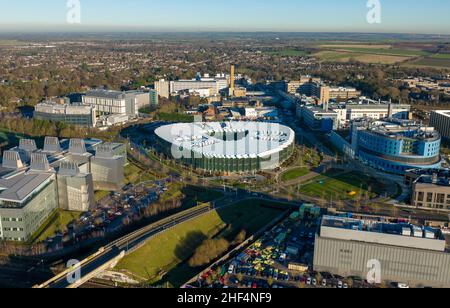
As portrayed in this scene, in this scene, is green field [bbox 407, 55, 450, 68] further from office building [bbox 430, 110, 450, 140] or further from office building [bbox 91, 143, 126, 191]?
office building [bbox 91, 143, 126, 191]

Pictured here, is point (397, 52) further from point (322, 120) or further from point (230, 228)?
point (230, 228)

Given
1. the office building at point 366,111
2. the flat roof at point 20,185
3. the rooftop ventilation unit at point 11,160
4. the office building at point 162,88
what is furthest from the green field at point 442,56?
the rooftop ventilation unit at point 11,160

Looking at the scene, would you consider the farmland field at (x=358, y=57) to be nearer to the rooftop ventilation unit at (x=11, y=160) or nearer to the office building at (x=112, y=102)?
the office building at (x=112, y=102)

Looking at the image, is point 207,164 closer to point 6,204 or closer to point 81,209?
point 81,209

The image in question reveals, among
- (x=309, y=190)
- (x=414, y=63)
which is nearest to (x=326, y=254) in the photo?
(x=309, y=190)

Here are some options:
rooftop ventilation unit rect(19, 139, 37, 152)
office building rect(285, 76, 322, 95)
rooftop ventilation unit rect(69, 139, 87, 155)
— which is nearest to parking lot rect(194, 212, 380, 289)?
rooftop ventilation unit rect(69, 139, 87, 155)
